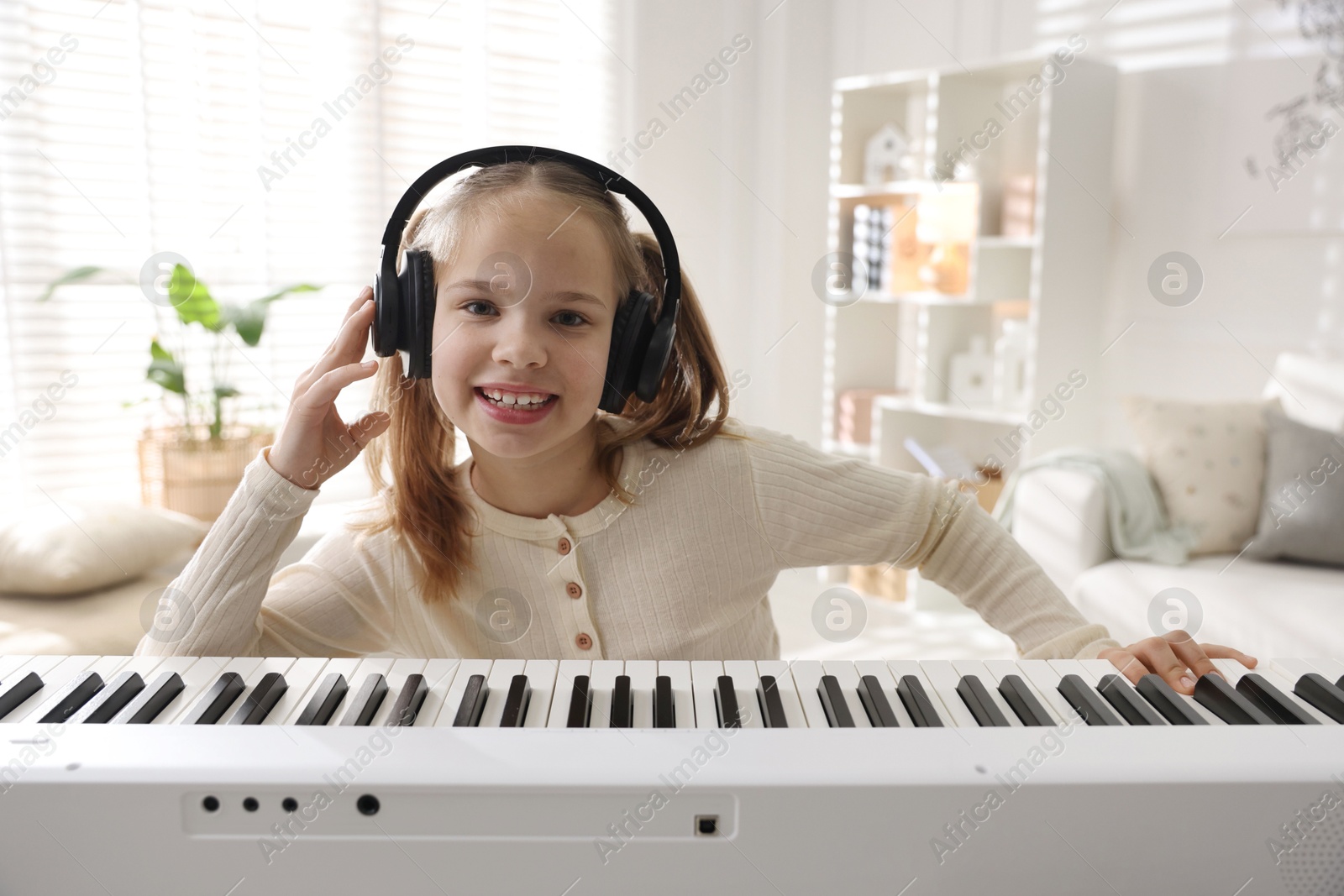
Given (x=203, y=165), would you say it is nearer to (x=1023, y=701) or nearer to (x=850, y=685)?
(x=850, y=685)

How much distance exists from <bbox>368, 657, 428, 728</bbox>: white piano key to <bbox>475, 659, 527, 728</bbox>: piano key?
2.0 inches

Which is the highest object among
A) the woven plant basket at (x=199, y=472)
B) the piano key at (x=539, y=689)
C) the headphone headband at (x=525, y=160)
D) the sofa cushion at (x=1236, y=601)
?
the headphone headband at (x=525, y=160)

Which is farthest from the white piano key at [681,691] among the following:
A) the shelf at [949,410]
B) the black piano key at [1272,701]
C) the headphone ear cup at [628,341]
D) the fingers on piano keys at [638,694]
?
the shelf at [949,410]

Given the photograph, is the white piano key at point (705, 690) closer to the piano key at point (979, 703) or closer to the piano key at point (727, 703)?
the piano key at point (727, 703)

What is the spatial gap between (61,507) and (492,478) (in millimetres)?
1537

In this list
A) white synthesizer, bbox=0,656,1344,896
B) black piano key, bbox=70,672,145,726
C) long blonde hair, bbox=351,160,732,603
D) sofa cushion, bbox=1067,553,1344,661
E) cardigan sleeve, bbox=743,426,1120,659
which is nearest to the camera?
white synthesizer, bbox=0,656,1344,896

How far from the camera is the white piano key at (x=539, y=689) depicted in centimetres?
72

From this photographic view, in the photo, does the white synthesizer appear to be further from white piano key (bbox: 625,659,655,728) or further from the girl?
the girl

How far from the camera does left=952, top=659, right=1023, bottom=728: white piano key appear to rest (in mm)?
727

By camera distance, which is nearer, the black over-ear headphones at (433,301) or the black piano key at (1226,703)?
the black piano key at (1226,703)

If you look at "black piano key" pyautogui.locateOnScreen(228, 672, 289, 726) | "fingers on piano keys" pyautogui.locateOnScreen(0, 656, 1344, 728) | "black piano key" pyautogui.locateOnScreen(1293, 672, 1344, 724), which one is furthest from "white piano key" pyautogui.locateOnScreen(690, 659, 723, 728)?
"black piano key" pyautogui.locateOnScreen(1293, 672, 1344, 724)

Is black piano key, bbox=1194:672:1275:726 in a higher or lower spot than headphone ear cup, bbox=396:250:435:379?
lower

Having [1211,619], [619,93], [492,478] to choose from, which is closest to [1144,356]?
[1211,619]

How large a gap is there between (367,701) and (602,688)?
0.18 metres
